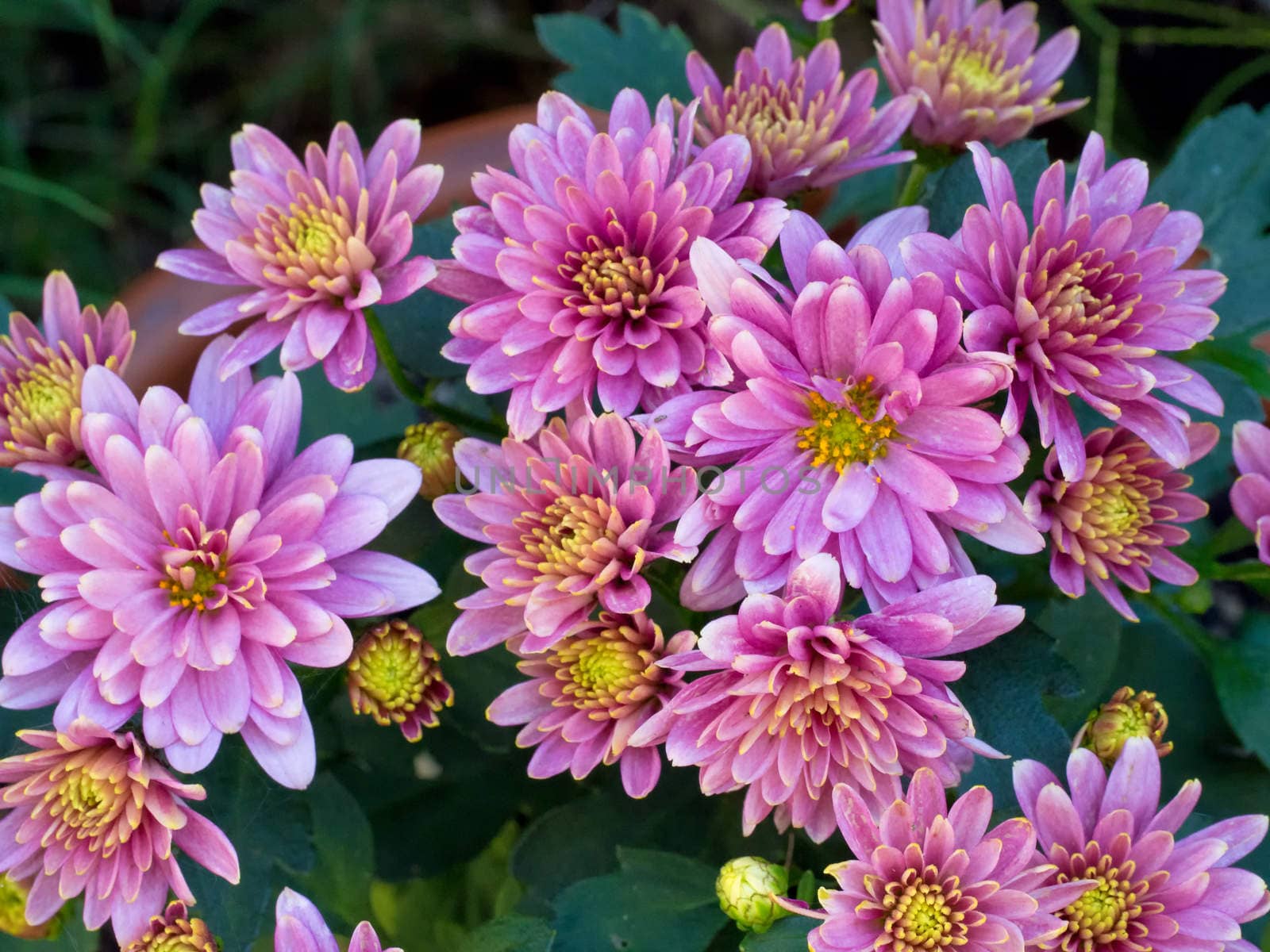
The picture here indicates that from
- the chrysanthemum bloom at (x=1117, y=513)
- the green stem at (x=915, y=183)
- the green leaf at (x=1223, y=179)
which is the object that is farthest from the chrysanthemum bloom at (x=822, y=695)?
the green leaf at (x=1223, y=179)

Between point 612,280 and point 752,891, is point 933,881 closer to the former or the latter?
point 752,891

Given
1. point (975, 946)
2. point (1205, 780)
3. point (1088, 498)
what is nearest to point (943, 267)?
point (1088, 498)

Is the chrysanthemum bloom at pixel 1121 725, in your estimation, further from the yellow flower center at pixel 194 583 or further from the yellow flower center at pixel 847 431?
the yellow flower center at pixel 194 583

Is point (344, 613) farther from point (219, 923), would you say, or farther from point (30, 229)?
point (30, 229)

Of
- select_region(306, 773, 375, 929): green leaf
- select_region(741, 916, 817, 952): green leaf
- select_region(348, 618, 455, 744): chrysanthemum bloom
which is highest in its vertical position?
select_region(348, 618, 455, 744): chrysanthemum bloom

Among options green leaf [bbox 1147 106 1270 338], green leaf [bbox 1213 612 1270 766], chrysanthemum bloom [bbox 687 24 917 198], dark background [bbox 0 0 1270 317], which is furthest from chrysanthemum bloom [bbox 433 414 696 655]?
dark background [bbox 0 0 1270 317]

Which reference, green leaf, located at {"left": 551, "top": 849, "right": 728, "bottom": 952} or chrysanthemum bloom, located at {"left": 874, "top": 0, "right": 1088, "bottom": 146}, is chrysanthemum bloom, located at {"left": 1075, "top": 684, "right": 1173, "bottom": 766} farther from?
chrysanthemum bloom, located at {"left": 874, "top": 0, "right": 1088, "bottom": 146}

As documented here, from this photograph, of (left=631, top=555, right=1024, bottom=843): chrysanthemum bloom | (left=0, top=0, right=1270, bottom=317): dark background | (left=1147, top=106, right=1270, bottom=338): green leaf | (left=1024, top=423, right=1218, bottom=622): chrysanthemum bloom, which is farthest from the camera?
(left=0, top=0, right=1270, bottom=317): dark background
